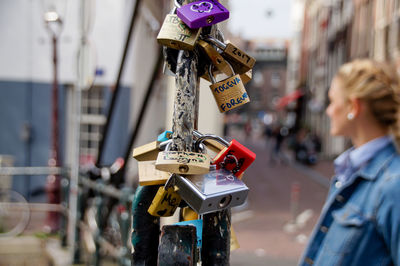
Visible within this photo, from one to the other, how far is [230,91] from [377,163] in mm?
747

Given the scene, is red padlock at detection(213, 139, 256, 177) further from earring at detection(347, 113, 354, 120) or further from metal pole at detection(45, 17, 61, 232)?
metal pole at detection(45, 17, 61, 232)

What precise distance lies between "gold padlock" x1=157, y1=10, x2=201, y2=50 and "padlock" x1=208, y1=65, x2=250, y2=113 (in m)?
0.12

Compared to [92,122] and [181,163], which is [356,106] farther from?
[92,122]

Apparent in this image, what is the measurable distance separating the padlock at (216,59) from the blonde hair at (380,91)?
2.38 ft

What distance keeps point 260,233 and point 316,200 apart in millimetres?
4169

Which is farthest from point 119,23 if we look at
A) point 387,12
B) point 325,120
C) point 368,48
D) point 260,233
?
point 325,120

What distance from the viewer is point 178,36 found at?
86 cm

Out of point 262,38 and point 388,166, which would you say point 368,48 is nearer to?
point 388,166

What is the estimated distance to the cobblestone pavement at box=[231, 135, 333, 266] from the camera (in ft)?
21.5

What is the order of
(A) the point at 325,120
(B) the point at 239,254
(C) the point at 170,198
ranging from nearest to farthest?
1. (C) the point at 170,198
2. (B) the point at 239,254
3. (A) the point at 325,120

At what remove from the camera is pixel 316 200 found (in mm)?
11492

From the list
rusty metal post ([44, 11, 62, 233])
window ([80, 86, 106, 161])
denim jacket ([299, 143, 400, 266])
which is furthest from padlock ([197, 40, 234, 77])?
window ([80, 86, 106, 161])

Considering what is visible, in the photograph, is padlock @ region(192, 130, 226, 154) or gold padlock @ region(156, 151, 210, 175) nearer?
gold padlock @ region(156, 151, 210, 175)

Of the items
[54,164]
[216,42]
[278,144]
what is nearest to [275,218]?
[54,164]
